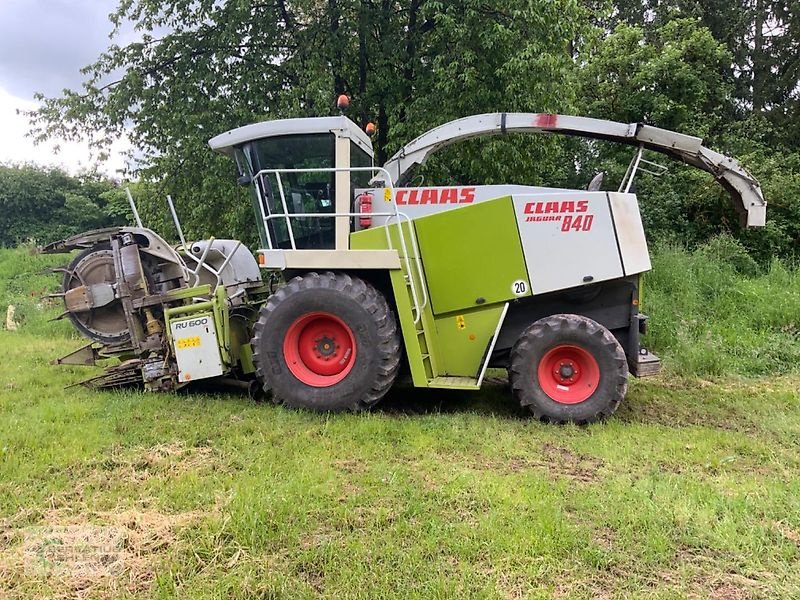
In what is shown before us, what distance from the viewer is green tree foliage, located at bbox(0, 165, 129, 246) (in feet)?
67.0

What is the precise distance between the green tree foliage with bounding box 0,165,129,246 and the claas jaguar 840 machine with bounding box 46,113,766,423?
1626cm

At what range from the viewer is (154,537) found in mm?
2799

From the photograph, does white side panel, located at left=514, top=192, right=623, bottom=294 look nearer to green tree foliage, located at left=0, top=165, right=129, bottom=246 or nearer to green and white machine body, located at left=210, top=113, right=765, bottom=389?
green and white machine body, located at left=210, top=113, right=765, bottom=389

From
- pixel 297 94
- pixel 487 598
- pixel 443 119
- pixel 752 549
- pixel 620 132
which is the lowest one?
pixel 752 549

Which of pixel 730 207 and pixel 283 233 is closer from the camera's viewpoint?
pixel 283 233

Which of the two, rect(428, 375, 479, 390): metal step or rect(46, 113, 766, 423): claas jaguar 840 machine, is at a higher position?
rect(46, 113, 766, 423): claas jaguar 840 machine

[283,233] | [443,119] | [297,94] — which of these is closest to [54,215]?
[297,94]

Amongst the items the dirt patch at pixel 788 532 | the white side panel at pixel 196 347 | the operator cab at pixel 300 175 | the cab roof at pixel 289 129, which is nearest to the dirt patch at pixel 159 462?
the white side panel at pixel 196 347

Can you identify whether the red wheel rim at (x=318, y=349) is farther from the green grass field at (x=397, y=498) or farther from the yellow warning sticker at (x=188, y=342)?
the yellow warning sticker at (x=188, y=342)

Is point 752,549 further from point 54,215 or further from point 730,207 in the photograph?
point 54,215

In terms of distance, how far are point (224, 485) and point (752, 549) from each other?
2.65 metres

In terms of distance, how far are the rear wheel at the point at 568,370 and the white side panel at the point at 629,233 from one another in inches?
23.0

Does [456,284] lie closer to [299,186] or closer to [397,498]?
[299,186]

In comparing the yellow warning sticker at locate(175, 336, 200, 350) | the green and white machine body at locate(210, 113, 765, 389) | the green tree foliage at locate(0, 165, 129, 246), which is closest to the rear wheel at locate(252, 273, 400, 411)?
the green and white machine body at locate(210, 113, 765, 389)
